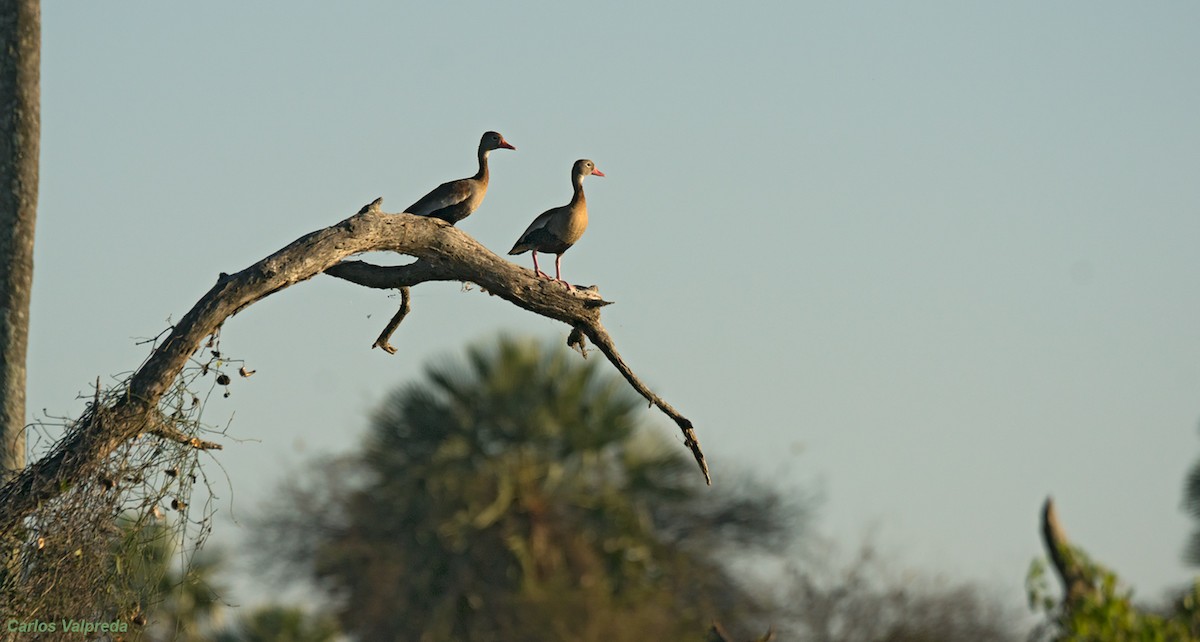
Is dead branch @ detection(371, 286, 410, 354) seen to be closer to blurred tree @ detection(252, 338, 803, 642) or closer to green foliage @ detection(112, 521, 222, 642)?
green foliage @ detection(112, 521, 222, 642)

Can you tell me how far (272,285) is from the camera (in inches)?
255

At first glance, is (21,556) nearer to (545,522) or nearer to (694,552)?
(545,522)

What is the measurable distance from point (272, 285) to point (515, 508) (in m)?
26.0

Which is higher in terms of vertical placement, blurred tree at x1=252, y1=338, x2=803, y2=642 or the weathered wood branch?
blurred tree at x1=252, y1=338, x2=803, y2=642

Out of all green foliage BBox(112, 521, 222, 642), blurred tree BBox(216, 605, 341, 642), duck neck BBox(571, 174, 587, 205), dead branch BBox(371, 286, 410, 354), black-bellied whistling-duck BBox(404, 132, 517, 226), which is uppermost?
blurred tree BBox(216, 605, 341, 642)

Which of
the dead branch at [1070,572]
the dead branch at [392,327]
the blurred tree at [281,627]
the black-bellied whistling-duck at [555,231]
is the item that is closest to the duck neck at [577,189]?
the black-bellied whistling-duck at [555,231]

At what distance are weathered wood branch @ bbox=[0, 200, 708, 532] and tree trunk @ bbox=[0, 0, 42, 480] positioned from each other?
1.47m

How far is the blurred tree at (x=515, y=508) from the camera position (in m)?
31.3

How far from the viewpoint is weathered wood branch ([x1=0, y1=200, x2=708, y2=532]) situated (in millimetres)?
6383

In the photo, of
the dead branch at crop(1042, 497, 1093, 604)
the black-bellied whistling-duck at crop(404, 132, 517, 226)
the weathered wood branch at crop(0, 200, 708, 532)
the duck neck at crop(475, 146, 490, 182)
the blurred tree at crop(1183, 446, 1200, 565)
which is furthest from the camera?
the blurred tree at crop(1183, 446, 1200, 565)

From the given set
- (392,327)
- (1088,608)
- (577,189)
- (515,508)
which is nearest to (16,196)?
(392,327)

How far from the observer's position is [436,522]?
107 feet

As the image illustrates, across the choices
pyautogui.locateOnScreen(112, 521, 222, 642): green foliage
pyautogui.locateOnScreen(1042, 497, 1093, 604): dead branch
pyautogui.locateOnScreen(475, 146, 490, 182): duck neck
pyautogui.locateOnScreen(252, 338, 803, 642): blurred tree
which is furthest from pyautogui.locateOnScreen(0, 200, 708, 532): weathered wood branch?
pyautogui.locateOnScreen(252, 338, 803, 642): blurred tree

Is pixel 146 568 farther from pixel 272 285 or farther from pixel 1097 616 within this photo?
pixel 1097 616
